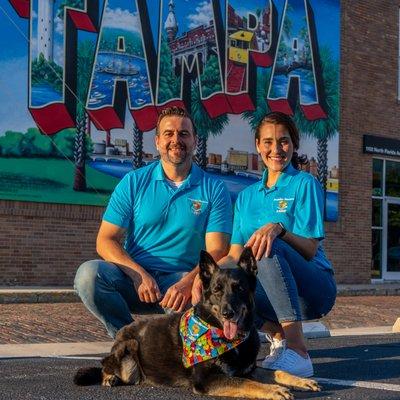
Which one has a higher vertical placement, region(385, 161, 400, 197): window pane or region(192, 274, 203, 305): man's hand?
region(385, 161, 400, 197): window pane

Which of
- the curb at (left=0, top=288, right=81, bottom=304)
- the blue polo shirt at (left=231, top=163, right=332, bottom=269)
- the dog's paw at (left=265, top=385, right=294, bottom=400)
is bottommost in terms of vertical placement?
the curb at (left=0, top=288, right=81, bottom=304)

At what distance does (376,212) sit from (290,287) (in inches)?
633

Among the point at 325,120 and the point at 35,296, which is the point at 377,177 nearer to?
the point at 325,120

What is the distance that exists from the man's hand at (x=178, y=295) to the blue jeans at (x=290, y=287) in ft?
1.53

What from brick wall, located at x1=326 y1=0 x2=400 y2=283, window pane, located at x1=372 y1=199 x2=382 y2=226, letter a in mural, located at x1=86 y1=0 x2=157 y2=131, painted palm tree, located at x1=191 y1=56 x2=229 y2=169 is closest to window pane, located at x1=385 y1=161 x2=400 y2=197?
window pane, located at x1=372 y1=199 x2=382 y2=226

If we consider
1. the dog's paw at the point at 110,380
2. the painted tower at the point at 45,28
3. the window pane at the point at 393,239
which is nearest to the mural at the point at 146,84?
the painted tower at the point at 45,28

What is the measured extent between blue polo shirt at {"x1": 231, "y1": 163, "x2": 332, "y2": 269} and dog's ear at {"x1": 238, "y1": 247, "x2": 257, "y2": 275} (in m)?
0.81

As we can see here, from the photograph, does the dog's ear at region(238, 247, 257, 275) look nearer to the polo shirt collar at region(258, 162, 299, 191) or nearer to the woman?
the woman

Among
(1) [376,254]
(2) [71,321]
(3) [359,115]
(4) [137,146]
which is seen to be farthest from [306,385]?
(1) [376,254]

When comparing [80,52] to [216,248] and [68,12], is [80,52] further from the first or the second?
[216,248]

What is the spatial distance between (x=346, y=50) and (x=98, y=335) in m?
13.2

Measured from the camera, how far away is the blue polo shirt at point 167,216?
18.1ft

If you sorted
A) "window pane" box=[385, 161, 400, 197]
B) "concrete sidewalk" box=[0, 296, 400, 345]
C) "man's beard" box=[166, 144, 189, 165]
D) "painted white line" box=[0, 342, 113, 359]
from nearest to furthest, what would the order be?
"man's beard" box=[166, 144, 189, 165] < "painted white line" box=[0, 342, 113, 359] < "concrete sidewalk" box=[0, 296, 400, 345] < "window pane" box=[385, 161, 400, 197]

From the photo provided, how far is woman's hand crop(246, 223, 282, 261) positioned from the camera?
499 centimetres
